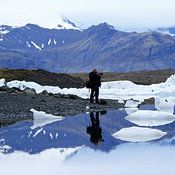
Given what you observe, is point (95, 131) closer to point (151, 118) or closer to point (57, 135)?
point (57, 135)

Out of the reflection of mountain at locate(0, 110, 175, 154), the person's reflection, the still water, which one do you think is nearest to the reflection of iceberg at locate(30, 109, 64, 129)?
the reflection of mountain at locate(0, 110, 175, 154)

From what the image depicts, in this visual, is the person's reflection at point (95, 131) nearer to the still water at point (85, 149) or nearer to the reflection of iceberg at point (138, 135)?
the still water at point (85, 149)

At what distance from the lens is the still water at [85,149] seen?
10.7 m

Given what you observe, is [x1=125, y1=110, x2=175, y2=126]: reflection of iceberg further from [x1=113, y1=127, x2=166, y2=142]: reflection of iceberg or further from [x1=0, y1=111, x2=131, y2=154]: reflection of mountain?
[x1=113, y1=127, x2=166, y2=142]: reflection of iceberg

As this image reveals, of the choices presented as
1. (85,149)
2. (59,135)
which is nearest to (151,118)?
(59,135)

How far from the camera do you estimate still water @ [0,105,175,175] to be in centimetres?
1074

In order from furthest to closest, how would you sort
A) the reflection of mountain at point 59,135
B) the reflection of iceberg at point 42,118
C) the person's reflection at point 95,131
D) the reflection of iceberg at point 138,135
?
the reflection of iceberg at point 42,118 → the reflection of iceberg at point 138,135 → the person's reflection at point 95,131 → the reflection of mountain at point 59,135

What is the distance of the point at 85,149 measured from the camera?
13.3 metres

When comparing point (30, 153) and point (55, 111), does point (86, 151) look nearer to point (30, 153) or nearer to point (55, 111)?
point (30, 153)

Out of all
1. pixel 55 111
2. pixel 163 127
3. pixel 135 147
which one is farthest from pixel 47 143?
pixel 55 111

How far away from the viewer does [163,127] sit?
60.6ft

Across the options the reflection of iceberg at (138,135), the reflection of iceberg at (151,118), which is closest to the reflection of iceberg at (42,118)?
the reflection of iceberg at (151,118)

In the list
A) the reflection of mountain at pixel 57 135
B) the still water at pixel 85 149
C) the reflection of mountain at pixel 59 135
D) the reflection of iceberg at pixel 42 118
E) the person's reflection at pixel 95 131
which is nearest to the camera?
the still water at pixel 85 149

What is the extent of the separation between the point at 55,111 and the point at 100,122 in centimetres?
523
